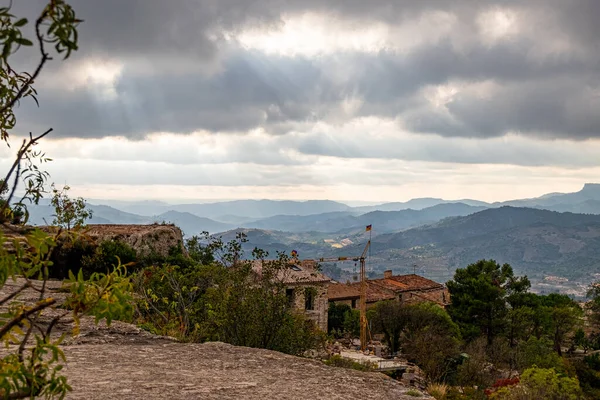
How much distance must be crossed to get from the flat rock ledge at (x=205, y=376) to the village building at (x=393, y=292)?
55.6 meters

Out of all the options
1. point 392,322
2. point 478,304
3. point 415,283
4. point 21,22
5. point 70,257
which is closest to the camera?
point 21,22

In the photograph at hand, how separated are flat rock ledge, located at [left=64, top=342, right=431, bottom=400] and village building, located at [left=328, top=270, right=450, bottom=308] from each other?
5555cm

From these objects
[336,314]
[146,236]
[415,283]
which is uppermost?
[146,236]

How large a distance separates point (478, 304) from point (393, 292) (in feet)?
50.7

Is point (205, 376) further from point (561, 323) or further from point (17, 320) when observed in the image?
point (561, 323)

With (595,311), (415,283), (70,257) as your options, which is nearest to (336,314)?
(415,283)

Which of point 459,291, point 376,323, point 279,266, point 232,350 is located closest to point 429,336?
point 376,323

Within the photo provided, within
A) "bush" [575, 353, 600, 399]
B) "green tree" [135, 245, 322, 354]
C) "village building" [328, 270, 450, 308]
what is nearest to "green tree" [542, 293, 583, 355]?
"bush" [575, 353, 600, 399]

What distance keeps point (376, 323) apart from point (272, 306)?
37247 mm

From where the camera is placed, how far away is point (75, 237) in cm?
347

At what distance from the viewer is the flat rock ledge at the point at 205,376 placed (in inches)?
271

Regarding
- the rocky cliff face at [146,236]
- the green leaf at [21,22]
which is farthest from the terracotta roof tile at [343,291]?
the green leaf at [21,22]

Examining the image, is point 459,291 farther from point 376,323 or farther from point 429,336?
point 429,336

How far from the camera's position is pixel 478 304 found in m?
56.2
